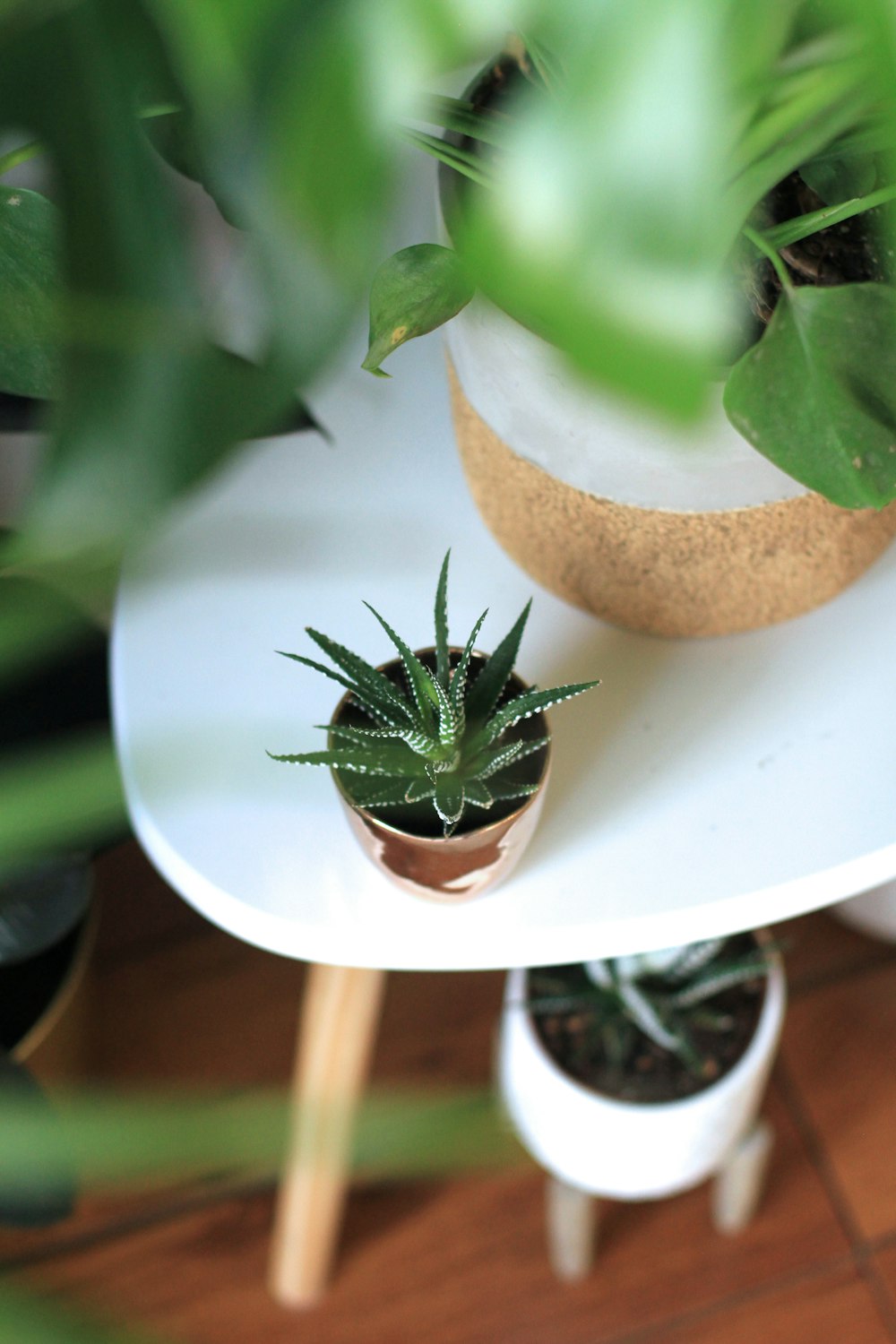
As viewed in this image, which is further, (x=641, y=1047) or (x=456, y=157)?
(x=641, y=1047)

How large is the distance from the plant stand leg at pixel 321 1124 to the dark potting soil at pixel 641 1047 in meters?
0.11

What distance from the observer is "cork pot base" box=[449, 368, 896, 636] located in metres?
0.46

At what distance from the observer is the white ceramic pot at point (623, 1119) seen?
2.35ft

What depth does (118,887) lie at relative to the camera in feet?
3.45

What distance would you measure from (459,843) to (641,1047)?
1.30 feet

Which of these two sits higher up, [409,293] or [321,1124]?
[409,293]

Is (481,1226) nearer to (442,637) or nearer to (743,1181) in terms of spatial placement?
(743,1181)

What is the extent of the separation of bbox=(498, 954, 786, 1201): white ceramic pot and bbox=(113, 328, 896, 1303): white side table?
0.26 m

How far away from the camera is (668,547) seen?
471 mm

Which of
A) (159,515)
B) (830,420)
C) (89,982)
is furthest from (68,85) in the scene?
(89,982)

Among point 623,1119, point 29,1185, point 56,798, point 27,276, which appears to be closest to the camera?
point 27,276

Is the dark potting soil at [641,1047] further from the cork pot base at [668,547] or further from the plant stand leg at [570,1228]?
the cork pot base at [668,547]

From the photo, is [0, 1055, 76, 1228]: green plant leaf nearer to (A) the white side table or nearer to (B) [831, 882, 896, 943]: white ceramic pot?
(A) the white side table

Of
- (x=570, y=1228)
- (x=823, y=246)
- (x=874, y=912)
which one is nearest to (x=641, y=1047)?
(x=570, y=1228)
